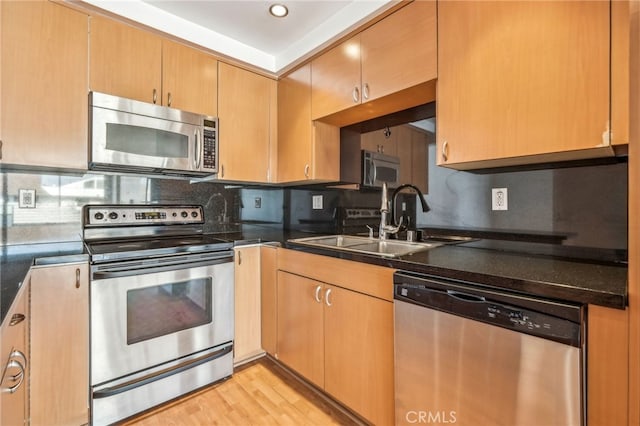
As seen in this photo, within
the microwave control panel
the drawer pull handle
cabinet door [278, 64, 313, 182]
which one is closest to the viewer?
the drawer pull handle

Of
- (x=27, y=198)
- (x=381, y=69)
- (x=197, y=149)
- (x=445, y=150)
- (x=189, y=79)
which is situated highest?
(x=189, y=79)

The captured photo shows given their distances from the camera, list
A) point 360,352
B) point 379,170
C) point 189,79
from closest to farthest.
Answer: point 360,352 < point 189,79 < point 379,170

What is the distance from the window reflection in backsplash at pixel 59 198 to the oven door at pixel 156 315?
63 cm

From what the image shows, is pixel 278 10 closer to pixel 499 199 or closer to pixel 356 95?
Result: pixel 356 95

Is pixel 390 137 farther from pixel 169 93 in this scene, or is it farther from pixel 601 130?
pixel 169 93

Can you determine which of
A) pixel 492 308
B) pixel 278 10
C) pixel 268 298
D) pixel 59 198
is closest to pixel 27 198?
pixel 59 198

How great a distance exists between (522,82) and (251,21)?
1679 millimetres

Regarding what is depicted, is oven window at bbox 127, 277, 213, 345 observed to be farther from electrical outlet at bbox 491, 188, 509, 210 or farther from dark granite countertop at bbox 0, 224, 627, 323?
electrical outlet at bbox 491, 188, 509, 210

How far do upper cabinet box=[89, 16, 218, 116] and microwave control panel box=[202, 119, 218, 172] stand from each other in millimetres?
115

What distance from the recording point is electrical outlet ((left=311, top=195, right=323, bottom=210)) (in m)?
2.50

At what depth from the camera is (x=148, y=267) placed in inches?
63.5

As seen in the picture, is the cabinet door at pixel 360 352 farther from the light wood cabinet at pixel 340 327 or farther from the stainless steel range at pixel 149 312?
the stainless steel range at pixel 149 312

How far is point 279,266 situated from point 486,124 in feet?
4.61

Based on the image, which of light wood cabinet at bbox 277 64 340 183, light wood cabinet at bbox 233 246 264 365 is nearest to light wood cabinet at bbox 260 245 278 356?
light wood cabinet at bbox 233 246 264 365
